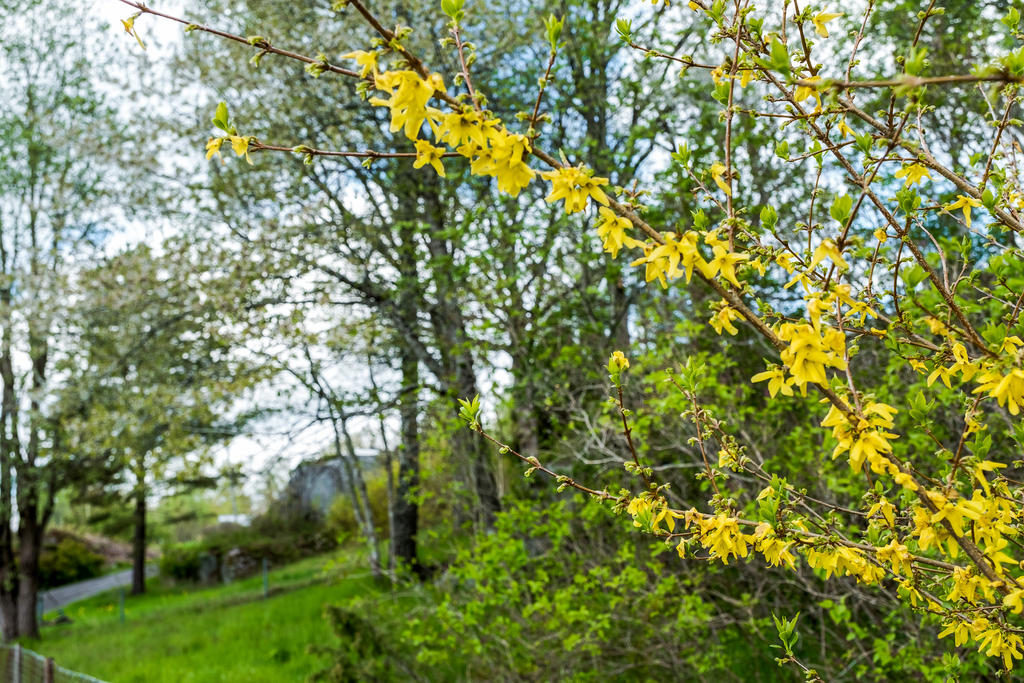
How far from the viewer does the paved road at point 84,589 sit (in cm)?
1841

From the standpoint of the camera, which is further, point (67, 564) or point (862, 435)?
point (67, 564)

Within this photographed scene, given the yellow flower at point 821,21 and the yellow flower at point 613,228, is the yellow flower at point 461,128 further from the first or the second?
the yellow flower at point 821,21

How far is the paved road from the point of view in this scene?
18406 millimetres

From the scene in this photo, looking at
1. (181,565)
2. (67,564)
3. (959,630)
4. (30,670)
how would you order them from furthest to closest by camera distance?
(67,564) < (181,565) < (30,670) < (959,630)

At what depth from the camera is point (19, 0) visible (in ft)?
38.2

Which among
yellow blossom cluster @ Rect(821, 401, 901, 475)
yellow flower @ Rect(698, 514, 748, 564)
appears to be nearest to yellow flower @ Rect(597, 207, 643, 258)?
yellow blossom cluster @ Rect(821, 401, 901, 475)

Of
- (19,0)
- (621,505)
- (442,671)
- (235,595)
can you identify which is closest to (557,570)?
(442,671)

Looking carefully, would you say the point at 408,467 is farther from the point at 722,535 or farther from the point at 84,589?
the point at 84,589

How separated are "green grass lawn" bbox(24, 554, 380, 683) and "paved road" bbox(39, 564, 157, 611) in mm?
4151

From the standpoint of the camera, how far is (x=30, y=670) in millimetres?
6996

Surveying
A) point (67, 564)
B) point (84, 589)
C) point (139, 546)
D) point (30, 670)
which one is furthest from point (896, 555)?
point (67, 564)

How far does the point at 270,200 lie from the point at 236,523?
15.1 metres

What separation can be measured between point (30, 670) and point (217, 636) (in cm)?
241

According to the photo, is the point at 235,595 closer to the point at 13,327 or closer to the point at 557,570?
the point at 13,327
